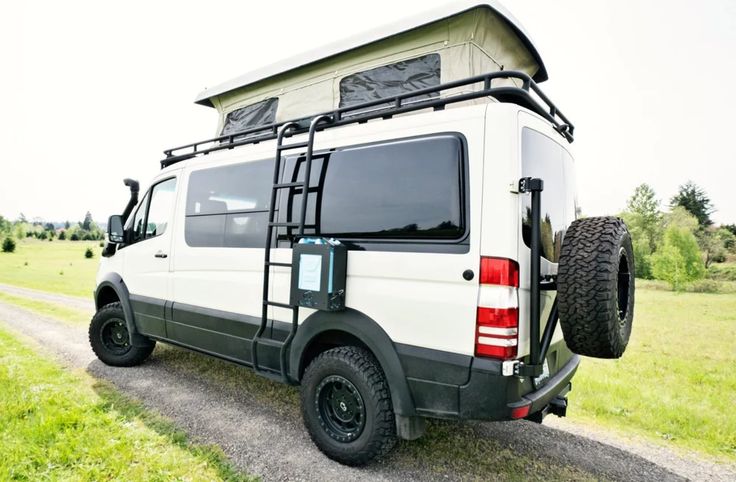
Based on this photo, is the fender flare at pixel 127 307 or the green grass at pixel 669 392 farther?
the fender flare at pixel 127 307

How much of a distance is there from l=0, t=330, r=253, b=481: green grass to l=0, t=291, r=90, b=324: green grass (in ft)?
15.0

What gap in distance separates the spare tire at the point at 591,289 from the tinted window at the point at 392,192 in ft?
2.29

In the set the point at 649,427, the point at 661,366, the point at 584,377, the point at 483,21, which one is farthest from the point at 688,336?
the point at 483,21

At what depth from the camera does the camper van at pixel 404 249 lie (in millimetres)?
2453

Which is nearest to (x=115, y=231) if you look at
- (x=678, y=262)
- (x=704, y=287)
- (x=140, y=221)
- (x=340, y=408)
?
(x=140, y=221)

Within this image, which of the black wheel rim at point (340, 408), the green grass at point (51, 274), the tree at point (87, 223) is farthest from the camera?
the tree at point (87, 223)

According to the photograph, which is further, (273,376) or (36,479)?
(273,376)

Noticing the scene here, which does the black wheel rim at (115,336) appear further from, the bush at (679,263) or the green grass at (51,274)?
the bush at (679,263)

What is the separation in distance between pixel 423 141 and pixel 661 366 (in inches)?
223

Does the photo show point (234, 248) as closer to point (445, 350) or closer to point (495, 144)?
point (445, 350)

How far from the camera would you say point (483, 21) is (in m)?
3.60

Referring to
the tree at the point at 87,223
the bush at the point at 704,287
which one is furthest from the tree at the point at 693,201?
the tree at the point at 87,223

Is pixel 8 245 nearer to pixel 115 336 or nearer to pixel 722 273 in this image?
pixel 115 336

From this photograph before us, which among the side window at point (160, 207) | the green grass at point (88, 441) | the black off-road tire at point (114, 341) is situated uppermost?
the side window at point (160, 207)
